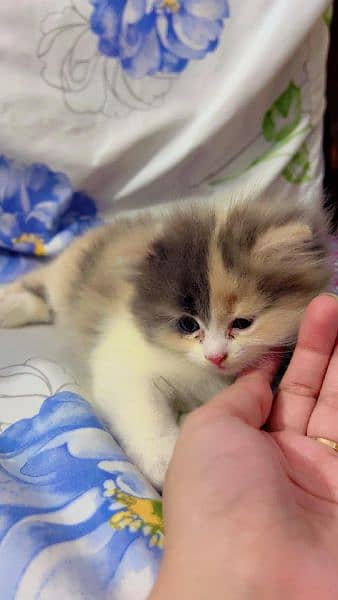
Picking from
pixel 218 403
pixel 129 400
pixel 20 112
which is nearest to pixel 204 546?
pixel 218 403

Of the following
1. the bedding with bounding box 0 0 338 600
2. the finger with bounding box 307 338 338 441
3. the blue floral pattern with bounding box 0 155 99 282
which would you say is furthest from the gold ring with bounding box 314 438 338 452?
the blue floral pattern with bounding box 0 155 99 282

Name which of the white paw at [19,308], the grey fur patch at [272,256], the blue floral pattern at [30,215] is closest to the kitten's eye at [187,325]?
the grey fur patch at [272,256]

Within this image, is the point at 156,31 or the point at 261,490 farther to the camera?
the point at 156,31

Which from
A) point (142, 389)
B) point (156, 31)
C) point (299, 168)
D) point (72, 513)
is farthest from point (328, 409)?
point (156, 31)

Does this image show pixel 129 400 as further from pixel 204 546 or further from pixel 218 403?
pixel 204 546

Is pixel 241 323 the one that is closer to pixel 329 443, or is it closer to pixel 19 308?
pixel 329 443
